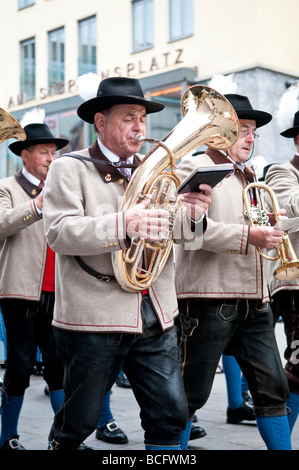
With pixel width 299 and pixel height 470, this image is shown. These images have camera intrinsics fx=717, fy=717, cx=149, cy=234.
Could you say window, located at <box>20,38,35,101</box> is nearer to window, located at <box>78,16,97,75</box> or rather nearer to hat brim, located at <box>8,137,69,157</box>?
window, located at <box>78,16,97,75</box>

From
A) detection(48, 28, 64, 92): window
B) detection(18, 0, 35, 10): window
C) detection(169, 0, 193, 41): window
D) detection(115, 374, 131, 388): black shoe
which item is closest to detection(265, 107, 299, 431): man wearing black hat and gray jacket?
detection(115, 374, 131, 388): black shoe

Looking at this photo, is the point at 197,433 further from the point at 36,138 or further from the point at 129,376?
the point at 36,138

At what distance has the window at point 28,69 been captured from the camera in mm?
21359

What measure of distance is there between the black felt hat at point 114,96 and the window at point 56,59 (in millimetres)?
17029

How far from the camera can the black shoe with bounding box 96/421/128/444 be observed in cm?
495

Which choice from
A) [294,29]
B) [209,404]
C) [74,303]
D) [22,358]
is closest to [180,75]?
[294,29]

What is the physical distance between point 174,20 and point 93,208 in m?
14.6

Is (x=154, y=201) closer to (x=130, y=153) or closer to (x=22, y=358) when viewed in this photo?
(x=130, y=153)

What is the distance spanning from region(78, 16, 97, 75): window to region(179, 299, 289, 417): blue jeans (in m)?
15.8

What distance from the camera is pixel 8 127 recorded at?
13.3ft

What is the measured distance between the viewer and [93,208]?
132 inches

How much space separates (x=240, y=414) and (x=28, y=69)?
17.9 meters

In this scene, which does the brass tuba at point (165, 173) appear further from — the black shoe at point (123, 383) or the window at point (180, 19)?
the window at point (180, 19)

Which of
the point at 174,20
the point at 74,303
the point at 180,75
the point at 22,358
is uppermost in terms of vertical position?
the point at 174,20
